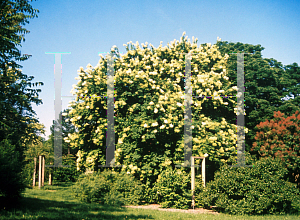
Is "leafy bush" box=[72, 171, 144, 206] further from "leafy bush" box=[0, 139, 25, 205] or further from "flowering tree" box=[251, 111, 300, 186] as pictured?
"flowering tree" box=[251, 111, 300, 186]

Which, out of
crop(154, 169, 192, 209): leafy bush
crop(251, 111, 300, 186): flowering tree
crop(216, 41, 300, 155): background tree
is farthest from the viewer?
crop(216, 41, 300, 155): background tree

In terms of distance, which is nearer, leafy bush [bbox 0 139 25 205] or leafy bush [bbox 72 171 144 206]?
leafy bush [bbox 0 139 25 205]

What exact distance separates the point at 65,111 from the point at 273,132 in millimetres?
12003

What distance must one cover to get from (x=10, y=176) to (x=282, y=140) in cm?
1331

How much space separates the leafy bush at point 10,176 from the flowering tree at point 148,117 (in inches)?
184

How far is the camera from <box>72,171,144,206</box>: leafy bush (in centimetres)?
1096

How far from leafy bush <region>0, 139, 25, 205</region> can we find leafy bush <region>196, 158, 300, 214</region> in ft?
24.9

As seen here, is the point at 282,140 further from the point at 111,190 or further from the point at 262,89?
the point at 111,190

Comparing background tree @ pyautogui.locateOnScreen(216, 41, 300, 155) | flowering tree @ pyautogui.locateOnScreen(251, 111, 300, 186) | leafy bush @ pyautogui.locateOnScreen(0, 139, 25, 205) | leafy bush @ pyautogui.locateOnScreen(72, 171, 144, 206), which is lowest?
leafy bush @ pyautogui.locateOnScreen(72, 171, 144, 206)

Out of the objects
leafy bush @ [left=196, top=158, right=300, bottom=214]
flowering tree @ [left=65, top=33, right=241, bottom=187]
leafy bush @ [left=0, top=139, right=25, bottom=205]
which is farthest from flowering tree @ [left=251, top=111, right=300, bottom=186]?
leafy bush @ [left=0, top=139, right=25, bottom=205]

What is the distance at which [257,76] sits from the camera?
16531 millimetres

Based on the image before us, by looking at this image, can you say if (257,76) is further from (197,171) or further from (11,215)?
(11,215)

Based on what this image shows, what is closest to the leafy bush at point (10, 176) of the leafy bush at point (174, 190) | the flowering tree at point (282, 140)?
the leafy bush at point (174, 190)

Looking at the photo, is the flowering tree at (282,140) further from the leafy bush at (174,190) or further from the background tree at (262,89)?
the leafy bush at (174,190)
